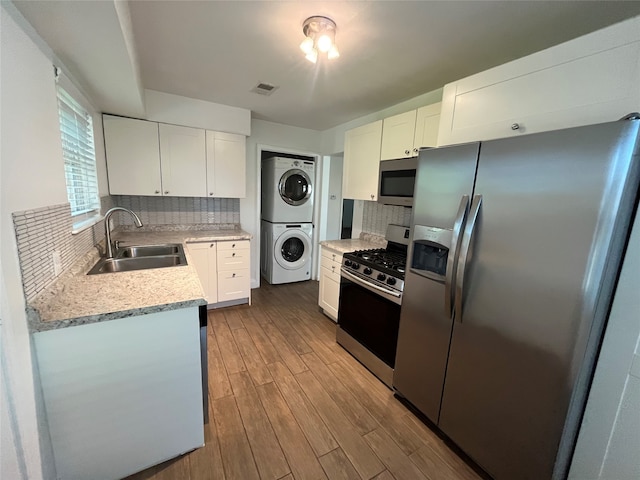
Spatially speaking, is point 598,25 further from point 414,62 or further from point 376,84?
point 376,84

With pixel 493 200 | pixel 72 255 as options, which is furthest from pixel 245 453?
pixel 493 200

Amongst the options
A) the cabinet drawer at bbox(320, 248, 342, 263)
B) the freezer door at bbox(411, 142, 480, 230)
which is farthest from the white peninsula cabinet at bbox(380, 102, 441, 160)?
the cabinet drawer at bbox(320, 248, 342, 263)

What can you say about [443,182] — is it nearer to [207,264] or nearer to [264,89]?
[264,89]

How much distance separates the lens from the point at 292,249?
4176 mm

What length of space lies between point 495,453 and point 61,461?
6.65 ft

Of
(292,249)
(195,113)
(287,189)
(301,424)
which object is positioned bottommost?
(301,424)

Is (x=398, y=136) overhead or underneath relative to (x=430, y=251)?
overhead

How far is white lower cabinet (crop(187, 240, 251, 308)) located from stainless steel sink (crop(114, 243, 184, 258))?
374 mm

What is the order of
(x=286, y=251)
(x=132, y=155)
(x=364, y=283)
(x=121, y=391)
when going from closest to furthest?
(x=121, y=391)
(x=364, y=283)
(x=132, y=155)
(x=286, y=251)

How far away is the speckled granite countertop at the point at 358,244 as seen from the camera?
2715 mm

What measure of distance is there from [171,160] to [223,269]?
4.37ft

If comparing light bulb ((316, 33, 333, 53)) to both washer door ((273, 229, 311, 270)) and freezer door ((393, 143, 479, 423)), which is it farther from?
washer door ((273, 229, 311, 270))

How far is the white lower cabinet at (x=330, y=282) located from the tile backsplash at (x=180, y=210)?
1.47 metres

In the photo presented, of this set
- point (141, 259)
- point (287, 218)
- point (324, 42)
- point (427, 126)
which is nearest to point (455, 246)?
point (427, 126)
